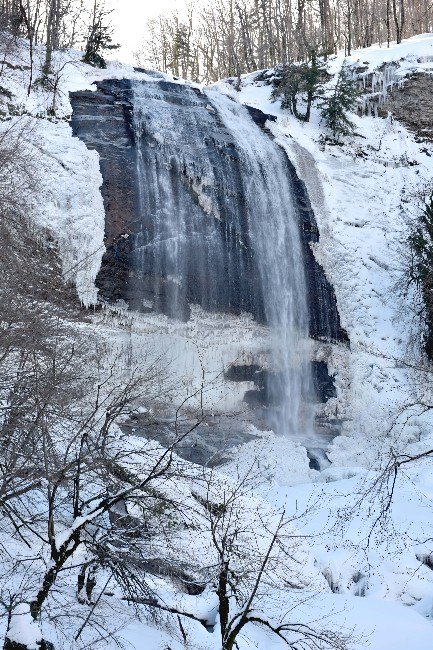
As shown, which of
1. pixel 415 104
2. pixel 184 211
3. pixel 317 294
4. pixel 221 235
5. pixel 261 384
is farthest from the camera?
pixel 415 104

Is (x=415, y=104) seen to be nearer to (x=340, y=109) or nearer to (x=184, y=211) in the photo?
(x=340, y=109)

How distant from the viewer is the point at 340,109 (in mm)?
23000

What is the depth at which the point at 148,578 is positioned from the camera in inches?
331

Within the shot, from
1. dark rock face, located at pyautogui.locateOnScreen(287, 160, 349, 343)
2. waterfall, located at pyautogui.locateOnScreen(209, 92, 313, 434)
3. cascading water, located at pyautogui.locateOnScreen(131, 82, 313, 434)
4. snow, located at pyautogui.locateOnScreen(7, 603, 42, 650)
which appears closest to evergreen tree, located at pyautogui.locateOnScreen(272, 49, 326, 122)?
waterfall, located at pyautogui.locateOnScreen(209, 92, 313, 434)

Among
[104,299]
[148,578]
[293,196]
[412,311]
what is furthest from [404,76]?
[148,578]

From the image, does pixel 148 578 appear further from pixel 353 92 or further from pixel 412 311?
pixel 353 92

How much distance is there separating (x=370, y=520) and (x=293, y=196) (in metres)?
10.0

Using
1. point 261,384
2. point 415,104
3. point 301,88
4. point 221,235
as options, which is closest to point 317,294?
point 221,235

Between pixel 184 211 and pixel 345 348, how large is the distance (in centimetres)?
547

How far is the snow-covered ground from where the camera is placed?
970 centimetres

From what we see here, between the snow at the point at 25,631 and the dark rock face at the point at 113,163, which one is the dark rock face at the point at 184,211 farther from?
the snow at the point at 25,631

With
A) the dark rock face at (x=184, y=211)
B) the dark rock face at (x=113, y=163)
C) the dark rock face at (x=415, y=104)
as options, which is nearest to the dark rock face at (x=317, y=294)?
the dark rock face at (x=184, y=211)

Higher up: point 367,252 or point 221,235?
point 221,235

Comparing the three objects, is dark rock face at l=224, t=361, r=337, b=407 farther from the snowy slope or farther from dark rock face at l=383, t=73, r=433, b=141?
dark rock face at l=383, t=73, r=433, b=141
